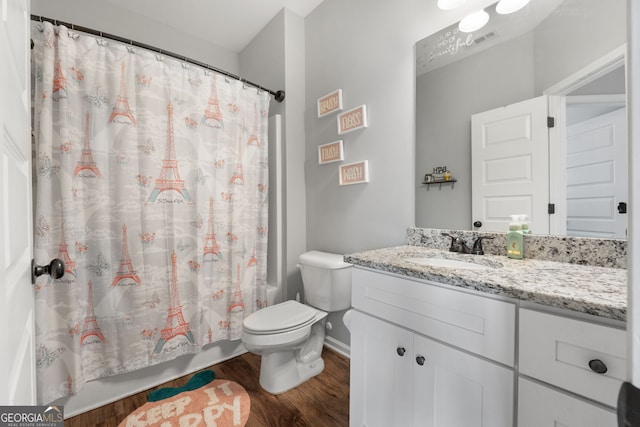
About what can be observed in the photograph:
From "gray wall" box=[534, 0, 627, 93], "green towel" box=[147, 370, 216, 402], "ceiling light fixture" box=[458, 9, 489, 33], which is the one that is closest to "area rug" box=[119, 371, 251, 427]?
"green towel" box=[147, 370, 216, 402]

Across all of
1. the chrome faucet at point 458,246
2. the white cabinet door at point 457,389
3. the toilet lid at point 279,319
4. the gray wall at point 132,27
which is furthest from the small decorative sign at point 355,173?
the gray wall at point 132,27

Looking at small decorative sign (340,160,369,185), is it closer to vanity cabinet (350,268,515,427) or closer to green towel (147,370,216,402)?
vanity cabinet (350,268,515,427)

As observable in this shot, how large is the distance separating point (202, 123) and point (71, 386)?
5.30 ft

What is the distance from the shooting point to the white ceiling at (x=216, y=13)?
6.62 ft

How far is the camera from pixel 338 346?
1937 mm

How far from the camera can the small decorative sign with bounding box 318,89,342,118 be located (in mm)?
1886

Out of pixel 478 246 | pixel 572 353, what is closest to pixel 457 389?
pixel 572 353

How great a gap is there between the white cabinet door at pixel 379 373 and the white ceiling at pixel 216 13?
2310 mm

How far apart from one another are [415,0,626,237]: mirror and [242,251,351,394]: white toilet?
65 cm

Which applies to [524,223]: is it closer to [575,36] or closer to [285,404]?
[575,36]

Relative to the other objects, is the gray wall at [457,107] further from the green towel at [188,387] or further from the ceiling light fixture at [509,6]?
the green towel at [188,387]

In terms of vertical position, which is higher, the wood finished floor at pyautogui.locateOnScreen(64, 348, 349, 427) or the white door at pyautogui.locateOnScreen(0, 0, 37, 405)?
the white door at pyautogui.locateOnScreen(0, 0, 37, 405)

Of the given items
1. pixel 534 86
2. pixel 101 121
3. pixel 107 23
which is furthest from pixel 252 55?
pixel 534 86

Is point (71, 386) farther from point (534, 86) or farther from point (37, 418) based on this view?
point (534, 86)
